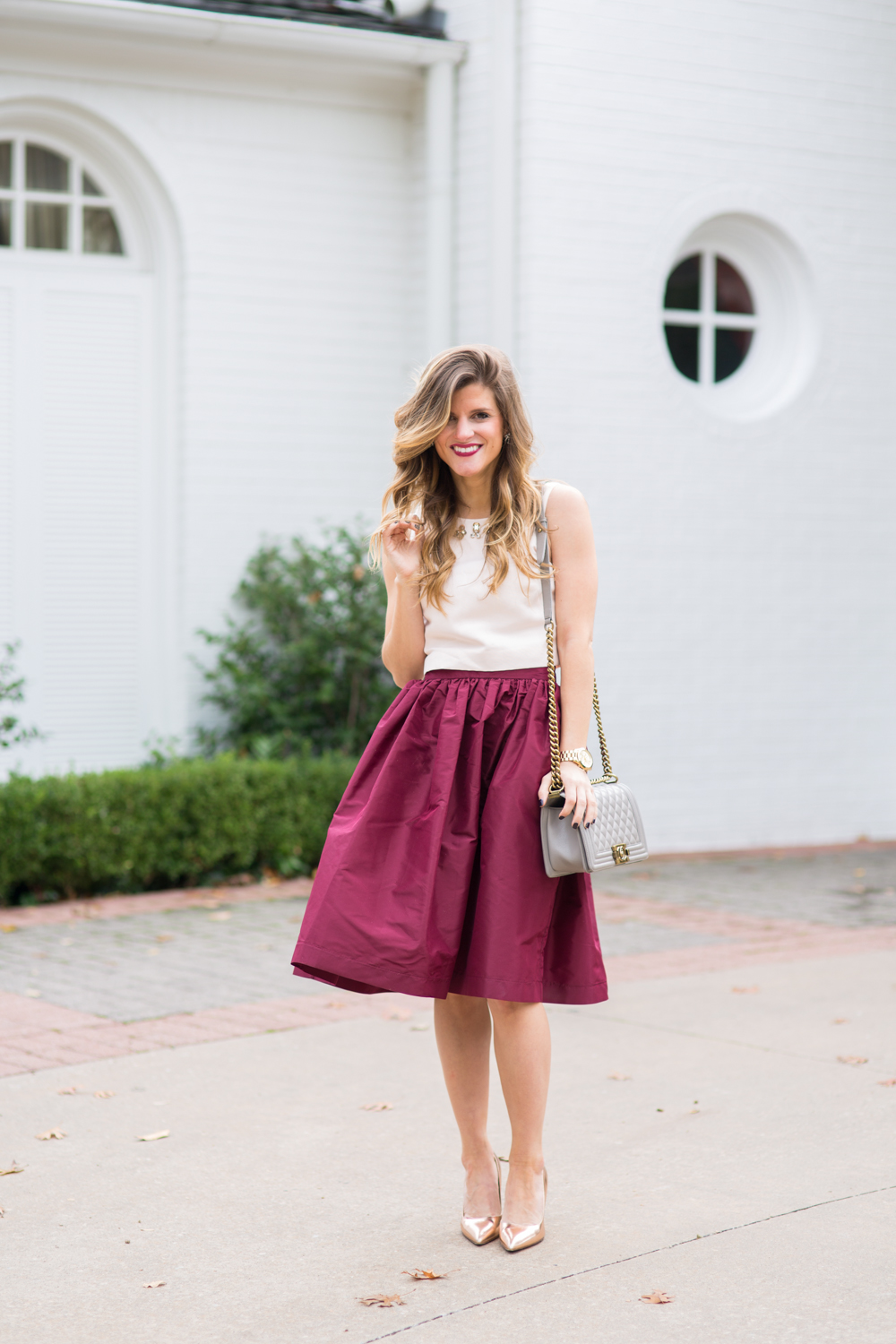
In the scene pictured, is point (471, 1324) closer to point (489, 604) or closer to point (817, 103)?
point (489, 604)

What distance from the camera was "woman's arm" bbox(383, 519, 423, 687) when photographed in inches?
141

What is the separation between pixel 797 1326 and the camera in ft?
10.0

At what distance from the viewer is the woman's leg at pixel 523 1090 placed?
3.47m

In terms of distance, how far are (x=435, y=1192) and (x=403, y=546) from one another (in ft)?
5.10

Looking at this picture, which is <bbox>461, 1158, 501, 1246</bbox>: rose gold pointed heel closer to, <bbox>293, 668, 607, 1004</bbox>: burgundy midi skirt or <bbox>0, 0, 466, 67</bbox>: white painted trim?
<bbox>293, 668, 607, 1004</bbox>: burgundy midi skirt

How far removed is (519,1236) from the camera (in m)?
3.47

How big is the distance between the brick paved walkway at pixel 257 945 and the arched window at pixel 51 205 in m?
3.65

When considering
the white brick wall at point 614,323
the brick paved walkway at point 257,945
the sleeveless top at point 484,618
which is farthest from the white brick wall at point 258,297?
the sleeveless top at point 484,618

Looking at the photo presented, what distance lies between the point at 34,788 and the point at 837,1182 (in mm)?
4752

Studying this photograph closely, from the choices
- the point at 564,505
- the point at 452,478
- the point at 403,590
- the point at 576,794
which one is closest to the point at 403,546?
the point at 403,590

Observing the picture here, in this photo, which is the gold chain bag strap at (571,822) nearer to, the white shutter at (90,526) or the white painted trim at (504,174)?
the white painted trim at (504,174)

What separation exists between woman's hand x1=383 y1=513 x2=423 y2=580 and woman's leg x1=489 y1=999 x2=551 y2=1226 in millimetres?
969

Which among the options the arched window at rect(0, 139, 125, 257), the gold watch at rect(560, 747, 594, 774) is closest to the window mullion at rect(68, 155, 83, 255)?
the arched window at rect(0, 139, 125, 257)

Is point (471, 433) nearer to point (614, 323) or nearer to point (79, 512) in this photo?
point (614, 323)
